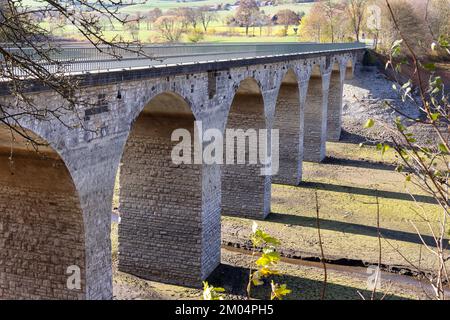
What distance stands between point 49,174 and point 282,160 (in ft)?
51.6

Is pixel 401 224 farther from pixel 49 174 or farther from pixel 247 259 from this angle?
pixel 49 174

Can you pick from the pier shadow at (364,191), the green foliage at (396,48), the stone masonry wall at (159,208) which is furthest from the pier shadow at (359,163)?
the green foliage at (396,48)

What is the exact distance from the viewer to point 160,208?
49.7 ft

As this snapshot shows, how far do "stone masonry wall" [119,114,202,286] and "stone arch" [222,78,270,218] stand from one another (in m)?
5.71

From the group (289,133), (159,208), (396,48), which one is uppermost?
(396,48)

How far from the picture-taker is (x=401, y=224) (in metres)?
20.1

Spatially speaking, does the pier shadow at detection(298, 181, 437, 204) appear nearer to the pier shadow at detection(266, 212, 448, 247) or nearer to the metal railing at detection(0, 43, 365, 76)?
the pier shadow at detection(266, 212, 448, 247)

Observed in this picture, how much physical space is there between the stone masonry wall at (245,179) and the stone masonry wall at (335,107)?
14964 millimetres

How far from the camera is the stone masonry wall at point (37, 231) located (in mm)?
10242

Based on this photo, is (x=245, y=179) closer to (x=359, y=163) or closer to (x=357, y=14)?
(x=359, y=163)

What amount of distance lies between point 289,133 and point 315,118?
4.83 metres

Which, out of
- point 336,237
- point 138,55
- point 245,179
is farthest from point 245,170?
point 138,55

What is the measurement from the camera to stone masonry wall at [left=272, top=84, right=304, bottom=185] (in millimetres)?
24125

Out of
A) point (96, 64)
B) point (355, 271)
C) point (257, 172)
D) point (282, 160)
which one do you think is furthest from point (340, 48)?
point (96, 64)
